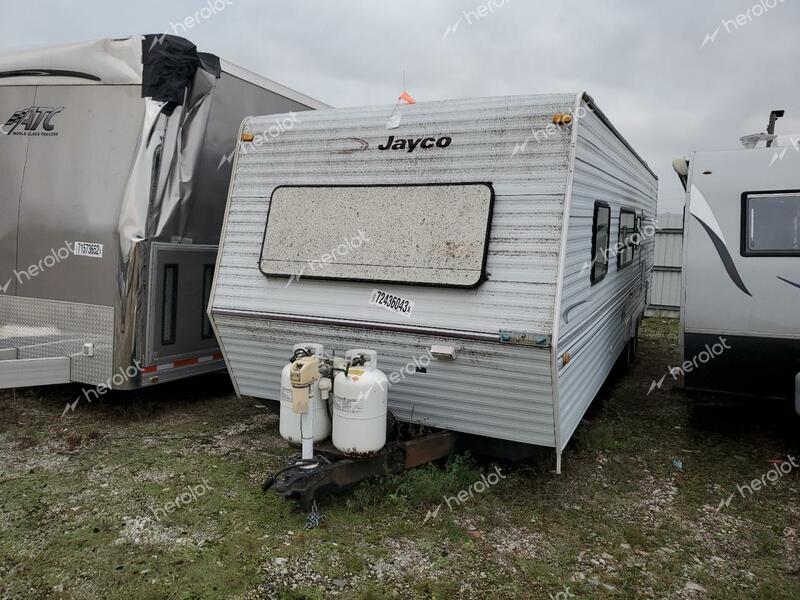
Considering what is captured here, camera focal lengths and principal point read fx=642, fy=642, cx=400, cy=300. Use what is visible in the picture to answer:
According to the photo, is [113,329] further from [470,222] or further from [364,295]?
[470,222]

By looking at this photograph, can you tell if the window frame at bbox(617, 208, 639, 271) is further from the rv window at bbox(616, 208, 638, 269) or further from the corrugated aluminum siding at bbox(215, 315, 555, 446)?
the corrugated aluminum siding at bbox(215, 315, 555, 446)

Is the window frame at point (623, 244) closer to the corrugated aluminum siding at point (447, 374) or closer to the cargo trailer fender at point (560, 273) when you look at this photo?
the cargo trailer fender at point (560, 273)

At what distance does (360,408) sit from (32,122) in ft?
15.2

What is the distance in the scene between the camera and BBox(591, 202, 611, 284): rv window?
213 inches

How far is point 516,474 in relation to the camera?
5219 mm

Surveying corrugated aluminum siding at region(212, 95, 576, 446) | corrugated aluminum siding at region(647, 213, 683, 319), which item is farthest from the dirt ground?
corrugated aluminum siding at region(647, 213, 683, 319)

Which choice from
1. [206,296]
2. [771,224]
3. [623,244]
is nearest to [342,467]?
[206,296]

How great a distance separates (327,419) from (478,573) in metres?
1.56

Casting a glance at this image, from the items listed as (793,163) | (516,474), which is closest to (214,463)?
(516,474)

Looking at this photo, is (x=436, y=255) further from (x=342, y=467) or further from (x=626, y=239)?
(x=626, y=239)

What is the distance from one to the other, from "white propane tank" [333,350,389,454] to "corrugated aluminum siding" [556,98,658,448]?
4.13 ft

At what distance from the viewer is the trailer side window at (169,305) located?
6078 millimetres

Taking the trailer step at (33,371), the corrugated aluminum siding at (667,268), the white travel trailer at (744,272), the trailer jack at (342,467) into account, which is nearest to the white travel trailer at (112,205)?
the trailer step at (33,371)

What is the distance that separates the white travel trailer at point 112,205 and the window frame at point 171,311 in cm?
1
